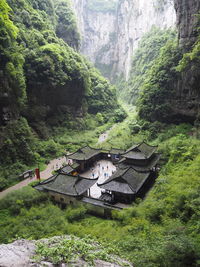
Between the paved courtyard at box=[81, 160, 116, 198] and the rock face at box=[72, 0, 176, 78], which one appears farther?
the rock face at box=[72, 0, 176, 78]

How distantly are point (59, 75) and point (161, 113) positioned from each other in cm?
2003

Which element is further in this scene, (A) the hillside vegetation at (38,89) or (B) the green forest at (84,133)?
(A) the hillside vegetation at (38,89)

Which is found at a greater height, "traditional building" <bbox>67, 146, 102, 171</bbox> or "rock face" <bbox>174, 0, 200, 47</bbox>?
"rock face" <bbox>174, 0, 200, 47</bbox>

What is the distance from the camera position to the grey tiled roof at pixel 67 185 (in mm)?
20250

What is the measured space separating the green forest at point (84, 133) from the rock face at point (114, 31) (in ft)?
99.7

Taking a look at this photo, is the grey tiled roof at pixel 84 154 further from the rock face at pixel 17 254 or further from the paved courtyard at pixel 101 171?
the rock face at pixel 17 254

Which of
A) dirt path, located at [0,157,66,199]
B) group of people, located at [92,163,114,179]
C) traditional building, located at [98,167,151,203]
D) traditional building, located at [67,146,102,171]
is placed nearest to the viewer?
traditional building, located at [98,167,151,203]

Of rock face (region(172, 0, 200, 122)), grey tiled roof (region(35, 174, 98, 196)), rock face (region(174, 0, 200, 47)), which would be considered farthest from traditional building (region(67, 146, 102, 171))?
rock face (region(174, 0, 200, 47))

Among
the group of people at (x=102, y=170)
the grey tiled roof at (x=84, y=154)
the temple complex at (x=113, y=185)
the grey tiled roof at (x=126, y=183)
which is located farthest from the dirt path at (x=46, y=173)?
the grey tiled roof at (x=126, y=183)

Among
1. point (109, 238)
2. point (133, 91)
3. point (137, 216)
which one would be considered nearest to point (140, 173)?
point (137, 216)

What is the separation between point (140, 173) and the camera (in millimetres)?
22328

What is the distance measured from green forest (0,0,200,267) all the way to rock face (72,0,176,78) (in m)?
30.4

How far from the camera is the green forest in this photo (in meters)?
10.7

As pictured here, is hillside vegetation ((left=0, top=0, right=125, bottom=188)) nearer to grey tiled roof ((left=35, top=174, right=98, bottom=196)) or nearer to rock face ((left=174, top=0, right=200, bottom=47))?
grey tiled roof ((left=35, top=174, right=98, bottom=196))
